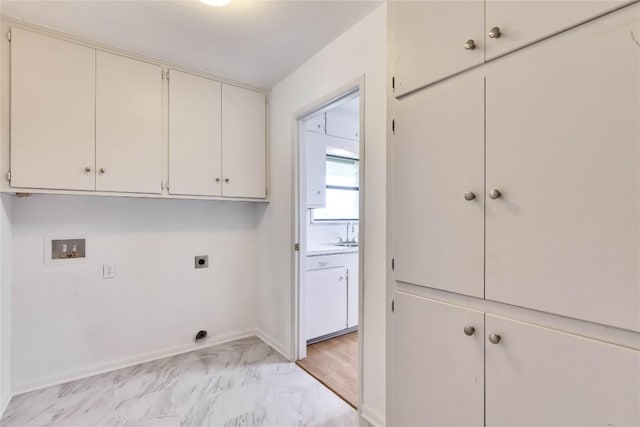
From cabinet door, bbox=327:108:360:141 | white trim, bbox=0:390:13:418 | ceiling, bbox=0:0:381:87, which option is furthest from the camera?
cabinet door, bbox=327:108:360:141

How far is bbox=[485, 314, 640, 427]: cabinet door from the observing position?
0.72m

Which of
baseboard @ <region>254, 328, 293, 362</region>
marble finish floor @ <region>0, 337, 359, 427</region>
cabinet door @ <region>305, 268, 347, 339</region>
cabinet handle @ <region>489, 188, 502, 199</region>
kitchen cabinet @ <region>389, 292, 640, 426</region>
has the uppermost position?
cabinet handle @ <region>489, 188, 502, 199</region>

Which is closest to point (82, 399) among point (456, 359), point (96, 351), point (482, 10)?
point (96, 351)

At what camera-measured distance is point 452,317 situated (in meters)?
1.06

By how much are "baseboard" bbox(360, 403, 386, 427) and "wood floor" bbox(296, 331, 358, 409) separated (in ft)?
0.37

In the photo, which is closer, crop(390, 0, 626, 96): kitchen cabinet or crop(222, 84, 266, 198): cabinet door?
crop(390, 0, 626, 96): kitchen cabinet

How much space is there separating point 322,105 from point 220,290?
1.89m

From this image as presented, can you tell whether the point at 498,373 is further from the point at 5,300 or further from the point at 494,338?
the point at 5,300

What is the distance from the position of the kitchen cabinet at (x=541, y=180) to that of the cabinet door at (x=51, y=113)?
82.9 inches

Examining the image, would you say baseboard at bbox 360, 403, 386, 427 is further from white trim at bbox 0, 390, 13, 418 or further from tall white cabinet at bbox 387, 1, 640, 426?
white trim at bbox 0, 390, 13, 418

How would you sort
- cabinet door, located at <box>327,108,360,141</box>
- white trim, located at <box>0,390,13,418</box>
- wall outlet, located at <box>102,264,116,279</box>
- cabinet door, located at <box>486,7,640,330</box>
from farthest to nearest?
cabinet door, located at <box>327,108,360,141</box> → wall outlet, located at <box>102,264,116,279</box> → white trim, located at <box>0,390,13,418</box> → cabinet door, located at <box>486,7,640,330</box>

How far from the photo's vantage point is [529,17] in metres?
0.86

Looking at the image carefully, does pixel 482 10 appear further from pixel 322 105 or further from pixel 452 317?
pixel 322 105

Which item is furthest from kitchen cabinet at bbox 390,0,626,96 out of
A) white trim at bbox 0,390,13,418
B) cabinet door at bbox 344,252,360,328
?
white trim at bbox 0,390,13,418
